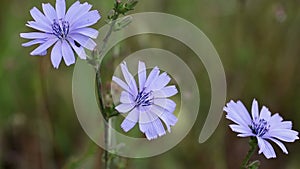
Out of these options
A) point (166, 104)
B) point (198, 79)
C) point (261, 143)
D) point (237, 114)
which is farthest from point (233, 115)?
point (198, 79)

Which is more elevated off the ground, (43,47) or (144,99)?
(43,47)

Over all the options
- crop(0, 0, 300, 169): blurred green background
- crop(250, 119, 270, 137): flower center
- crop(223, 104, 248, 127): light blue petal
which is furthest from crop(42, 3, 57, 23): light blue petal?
crop(0, 0, 300, 169): blurred green background

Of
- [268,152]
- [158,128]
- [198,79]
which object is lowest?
[268,152]

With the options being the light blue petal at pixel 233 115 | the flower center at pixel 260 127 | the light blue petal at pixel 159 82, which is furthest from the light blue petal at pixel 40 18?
the flower center at pixel 260 127

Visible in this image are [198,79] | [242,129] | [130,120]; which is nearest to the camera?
[130,120]

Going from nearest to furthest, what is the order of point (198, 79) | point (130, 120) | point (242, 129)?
1. point (130, 120)
2. point (242, 129)
3. point (198, 79)

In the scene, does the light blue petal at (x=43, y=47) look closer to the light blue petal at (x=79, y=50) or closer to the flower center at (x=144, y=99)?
the light blue petal at (x=79, y=50)

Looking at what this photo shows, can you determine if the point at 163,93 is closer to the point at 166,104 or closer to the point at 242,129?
the point at 166,104

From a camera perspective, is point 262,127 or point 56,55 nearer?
point 56,55
